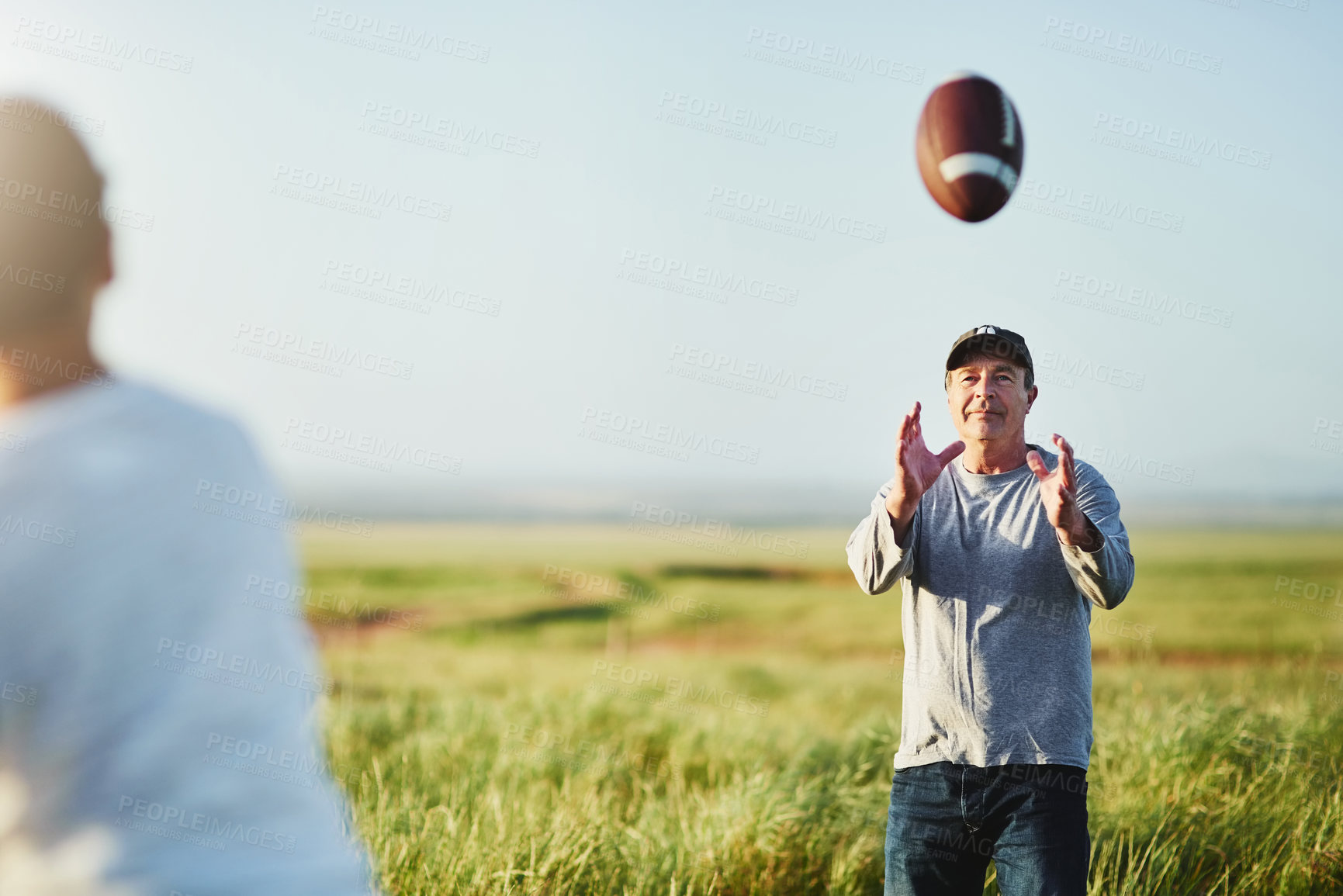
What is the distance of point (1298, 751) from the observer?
471 cm

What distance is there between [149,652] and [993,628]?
2141 mm

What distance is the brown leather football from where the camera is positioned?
4023mm

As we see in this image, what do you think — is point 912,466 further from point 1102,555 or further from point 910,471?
point 1102,555

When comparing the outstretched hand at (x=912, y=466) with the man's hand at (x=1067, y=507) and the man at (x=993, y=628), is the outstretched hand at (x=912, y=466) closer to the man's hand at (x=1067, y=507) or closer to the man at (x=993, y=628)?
the man at (x=993, y=628)

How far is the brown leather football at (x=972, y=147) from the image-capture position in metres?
4.02

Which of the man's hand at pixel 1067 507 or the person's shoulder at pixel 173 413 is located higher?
the person's shoulder at pixel 173 413

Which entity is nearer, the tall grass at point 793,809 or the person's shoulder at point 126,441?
the person's shoulder at point 126,441

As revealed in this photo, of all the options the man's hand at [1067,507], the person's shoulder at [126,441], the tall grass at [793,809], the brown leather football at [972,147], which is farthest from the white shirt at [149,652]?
the brown leather football at [972,147]

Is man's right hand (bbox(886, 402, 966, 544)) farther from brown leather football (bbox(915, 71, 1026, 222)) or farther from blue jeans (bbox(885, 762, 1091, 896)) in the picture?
brown leather football (bbox(915, 71, 1026, 222))

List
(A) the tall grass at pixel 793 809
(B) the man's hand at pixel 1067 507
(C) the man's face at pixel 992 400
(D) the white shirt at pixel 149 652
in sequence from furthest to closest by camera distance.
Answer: (A) the tall grass at pixel 793 809 → (C) the man's face at pixel 992 400 → (B) the man's hand at pixel 1067 507 → (D) the white shirt at pixel 149 652

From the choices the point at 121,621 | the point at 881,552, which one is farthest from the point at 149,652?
the point at 881,552

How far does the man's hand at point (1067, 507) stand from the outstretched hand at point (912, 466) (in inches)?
12.9

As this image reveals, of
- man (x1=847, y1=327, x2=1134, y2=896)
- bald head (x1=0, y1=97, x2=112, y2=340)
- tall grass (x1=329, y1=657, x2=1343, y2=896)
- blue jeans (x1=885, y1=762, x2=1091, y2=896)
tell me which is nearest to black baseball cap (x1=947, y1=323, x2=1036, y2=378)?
man (x1=847, y1=327, x2=1134, y2=896)

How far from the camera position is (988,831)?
104 inches
